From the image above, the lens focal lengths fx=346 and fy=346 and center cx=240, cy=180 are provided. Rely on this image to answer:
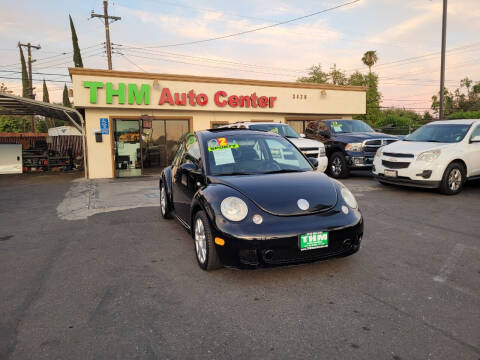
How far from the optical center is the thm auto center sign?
14.6m

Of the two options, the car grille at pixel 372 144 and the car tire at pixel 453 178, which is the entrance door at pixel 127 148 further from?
the car tire at pixel 453 178

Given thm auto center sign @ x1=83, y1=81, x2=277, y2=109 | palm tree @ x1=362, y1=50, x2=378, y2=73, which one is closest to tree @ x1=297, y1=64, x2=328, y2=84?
palm tree @ x1=362, y1=50, x2=378, y2=73

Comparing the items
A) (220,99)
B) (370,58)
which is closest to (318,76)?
(370,58)

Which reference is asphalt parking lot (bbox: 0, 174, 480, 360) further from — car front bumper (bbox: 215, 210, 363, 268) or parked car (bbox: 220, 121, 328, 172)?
parked car (bbox: 220, 121, 328, 172)

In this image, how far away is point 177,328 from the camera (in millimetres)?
2641

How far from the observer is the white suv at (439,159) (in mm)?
7691

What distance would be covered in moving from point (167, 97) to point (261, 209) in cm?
1370

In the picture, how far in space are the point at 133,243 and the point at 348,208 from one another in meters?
3.02

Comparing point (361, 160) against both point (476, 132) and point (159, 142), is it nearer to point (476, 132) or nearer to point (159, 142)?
point (476, 132)

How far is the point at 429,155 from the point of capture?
7.75 metres

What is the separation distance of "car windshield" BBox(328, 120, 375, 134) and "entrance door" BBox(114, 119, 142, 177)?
875cm

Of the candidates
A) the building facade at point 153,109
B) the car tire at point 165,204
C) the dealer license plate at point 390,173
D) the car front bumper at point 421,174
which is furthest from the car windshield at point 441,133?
the building facade at point 153,109

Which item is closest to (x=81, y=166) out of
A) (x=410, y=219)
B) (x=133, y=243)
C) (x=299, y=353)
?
(x=133, y=243)

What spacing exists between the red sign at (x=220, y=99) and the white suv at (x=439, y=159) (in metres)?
10.2
